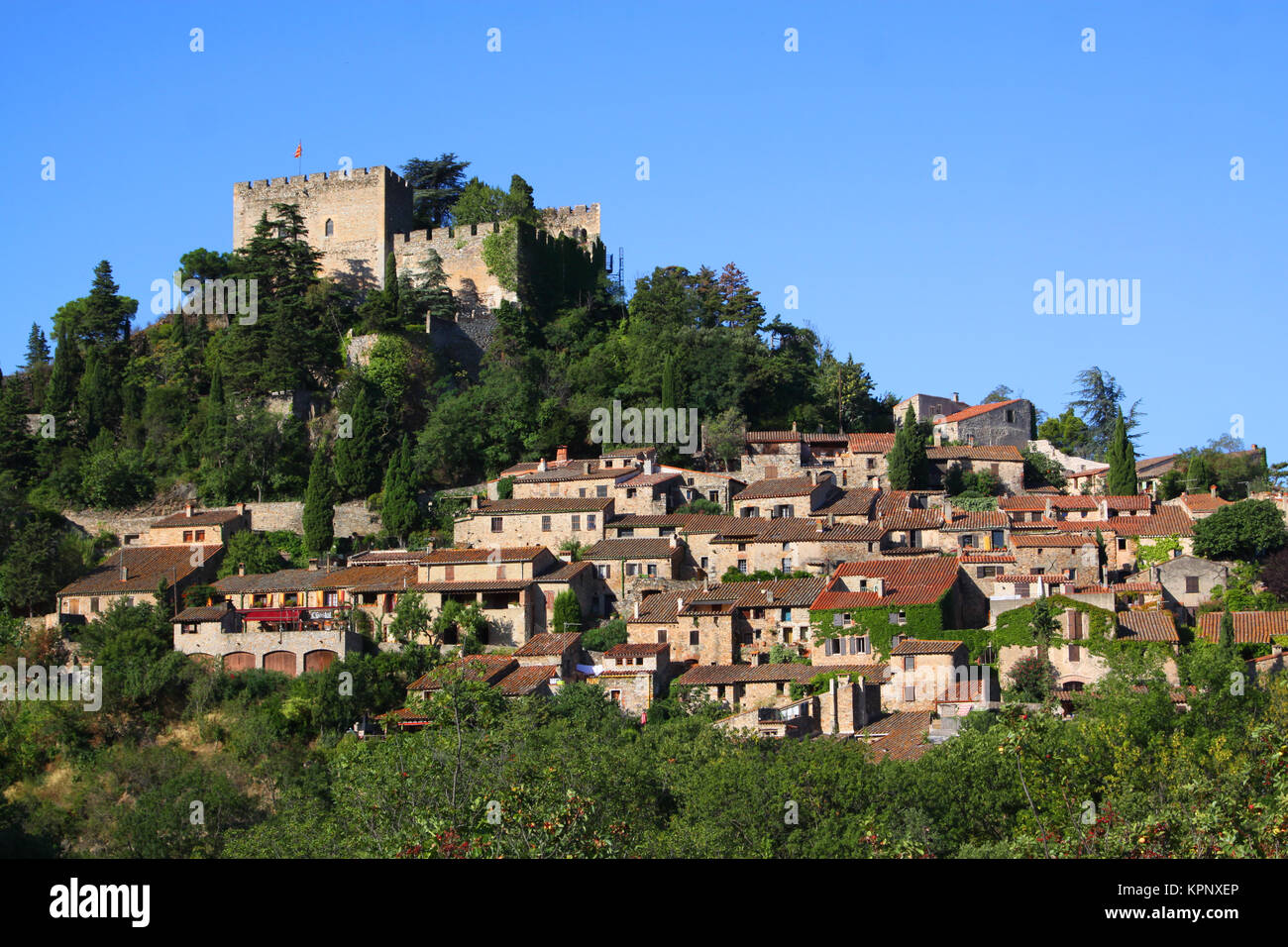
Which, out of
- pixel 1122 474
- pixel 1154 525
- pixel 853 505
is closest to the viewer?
pixel 1154 525

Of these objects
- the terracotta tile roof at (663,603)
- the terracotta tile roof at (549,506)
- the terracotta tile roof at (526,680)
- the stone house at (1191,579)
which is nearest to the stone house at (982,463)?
the stone house at (1191,579)

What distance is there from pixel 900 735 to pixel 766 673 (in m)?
4.84

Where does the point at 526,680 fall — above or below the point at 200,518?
below

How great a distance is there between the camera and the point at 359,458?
51844 millimetres

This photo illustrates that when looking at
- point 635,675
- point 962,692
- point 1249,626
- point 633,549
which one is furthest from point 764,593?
point 1249,626

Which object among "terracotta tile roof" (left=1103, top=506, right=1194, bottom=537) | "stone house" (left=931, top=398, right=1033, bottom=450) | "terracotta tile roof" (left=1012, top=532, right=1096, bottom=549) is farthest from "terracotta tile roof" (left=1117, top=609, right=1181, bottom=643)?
"stone house" (left=931, top=398, right=1033, bottom=450)

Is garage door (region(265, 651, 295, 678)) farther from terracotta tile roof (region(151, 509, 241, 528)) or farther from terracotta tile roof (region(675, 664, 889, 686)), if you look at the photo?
terracotta tile roof (region(675, 664, 889, 686))

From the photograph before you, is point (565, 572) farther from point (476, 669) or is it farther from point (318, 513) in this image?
point (318, 513)

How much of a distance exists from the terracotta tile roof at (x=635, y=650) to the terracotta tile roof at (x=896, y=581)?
4.51 meters

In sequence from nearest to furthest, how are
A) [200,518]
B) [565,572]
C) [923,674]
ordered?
1. [923,674]
2. [565,572]
3. [200,518]

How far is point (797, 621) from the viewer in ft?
135

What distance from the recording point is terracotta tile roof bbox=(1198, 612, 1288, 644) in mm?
39000
